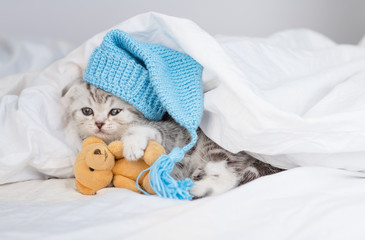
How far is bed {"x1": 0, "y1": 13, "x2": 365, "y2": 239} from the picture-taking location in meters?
0.87

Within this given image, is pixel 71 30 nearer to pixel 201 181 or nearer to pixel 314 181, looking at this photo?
pixel 201 181

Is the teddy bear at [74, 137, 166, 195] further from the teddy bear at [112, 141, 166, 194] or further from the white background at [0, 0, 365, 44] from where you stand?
the white background at [0, 0, 365, 44]

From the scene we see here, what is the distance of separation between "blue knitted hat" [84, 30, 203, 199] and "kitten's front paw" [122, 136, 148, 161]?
129 millimetres

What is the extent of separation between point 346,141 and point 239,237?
444 millimetres

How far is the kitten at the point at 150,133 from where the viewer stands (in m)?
1.29

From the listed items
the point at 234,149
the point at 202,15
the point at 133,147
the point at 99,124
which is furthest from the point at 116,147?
the point at 202,15

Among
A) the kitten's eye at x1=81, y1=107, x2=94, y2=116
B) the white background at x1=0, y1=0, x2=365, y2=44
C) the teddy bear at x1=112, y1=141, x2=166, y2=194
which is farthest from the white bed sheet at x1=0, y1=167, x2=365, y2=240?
the white background at x1=0, y1=0, x2=365, y2=44

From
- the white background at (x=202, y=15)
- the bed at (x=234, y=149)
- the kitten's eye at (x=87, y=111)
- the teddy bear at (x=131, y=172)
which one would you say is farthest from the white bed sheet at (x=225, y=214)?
the white background at (x=202, y=15)

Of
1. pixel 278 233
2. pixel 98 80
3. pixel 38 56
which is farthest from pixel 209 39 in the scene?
pixel 38 56

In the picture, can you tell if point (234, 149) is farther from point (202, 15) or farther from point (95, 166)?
point (202, 15)

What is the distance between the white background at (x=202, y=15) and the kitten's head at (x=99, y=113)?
1.28 metres

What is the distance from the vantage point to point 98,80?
1304 mm

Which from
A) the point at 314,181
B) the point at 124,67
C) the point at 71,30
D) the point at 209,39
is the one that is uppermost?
the point at 209,39

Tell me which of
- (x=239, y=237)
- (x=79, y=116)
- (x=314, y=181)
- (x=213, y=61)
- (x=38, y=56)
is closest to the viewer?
(x=239, y=237)
